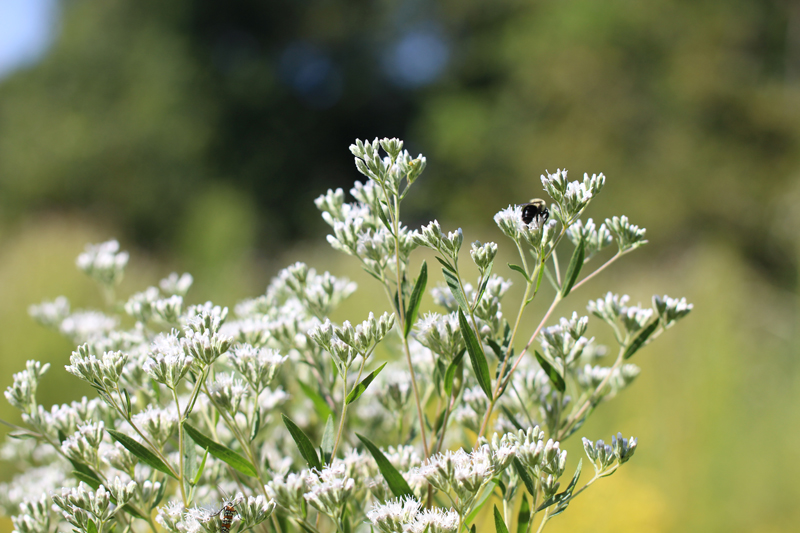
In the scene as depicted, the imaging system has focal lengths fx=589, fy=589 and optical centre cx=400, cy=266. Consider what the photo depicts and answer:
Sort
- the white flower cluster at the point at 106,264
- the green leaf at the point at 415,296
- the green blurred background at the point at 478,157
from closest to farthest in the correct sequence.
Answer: the green leaf at the point at 415,296 → the white flower cluster at the point at 106,264 → the green blurred background at the point at 478,157

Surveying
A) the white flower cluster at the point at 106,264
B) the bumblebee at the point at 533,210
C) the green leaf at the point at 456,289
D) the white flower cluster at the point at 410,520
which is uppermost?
the white flower cluster at the point at 106,264

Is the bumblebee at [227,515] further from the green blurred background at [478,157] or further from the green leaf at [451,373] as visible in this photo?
the green blurred background at [478,157]

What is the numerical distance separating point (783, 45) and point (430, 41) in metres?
7.30

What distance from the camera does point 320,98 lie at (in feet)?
47.3

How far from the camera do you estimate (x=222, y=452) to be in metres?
0.48

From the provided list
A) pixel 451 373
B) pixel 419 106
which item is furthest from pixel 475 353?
pixel 419 106

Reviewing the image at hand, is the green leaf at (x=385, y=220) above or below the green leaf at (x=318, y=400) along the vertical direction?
above

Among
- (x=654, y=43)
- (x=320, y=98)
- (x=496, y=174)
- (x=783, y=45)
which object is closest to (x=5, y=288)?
(x=496, y=174)

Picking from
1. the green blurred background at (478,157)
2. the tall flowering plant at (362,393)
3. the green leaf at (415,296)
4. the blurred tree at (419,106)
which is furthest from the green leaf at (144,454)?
the blurred tree at (419,106)

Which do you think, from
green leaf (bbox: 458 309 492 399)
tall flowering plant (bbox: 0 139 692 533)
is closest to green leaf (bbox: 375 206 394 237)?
tall flowering plant (bbox: 0 139 692 533)

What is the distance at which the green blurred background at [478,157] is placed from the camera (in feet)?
8.52

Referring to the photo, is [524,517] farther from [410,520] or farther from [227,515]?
[227,515]

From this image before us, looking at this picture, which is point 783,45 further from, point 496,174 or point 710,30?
point 496,174

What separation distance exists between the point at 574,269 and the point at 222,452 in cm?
33
